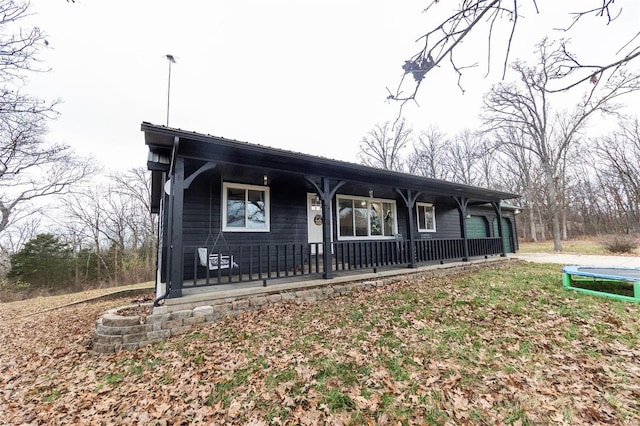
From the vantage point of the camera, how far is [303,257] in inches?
215

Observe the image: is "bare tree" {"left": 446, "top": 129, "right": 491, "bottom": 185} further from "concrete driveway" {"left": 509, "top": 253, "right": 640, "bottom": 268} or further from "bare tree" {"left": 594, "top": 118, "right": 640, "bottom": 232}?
"concrete driveway" {"left": 509, "top": 253, "right": 640, "bottom": 268}

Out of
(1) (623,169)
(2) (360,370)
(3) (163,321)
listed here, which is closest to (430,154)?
(1) (623,169)

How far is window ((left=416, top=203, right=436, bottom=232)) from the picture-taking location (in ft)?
35.1

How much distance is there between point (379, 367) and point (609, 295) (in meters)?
5.32

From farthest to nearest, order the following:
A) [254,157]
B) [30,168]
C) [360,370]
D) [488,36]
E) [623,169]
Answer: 1. [623,169]
2. [30,168]
3. [254,157]
4. [360,370]
5. [488,36]

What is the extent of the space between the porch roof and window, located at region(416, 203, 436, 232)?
303cm

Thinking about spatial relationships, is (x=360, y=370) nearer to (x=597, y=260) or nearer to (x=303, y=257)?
(x=303, y=257)

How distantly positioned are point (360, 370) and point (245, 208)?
493 centimetres

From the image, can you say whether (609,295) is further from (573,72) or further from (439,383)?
(573,72)

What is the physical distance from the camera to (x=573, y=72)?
1.75 m

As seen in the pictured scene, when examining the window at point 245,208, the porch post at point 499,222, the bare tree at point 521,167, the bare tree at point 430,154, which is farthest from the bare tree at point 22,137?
the bare tree at point 430,154

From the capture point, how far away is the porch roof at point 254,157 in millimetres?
4293

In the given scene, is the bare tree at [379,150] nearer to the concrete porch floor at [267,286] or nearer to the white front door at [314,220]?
the white front door at [314,220]

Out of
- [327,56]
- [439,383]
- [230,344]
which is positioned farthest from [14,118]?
[439,383]
